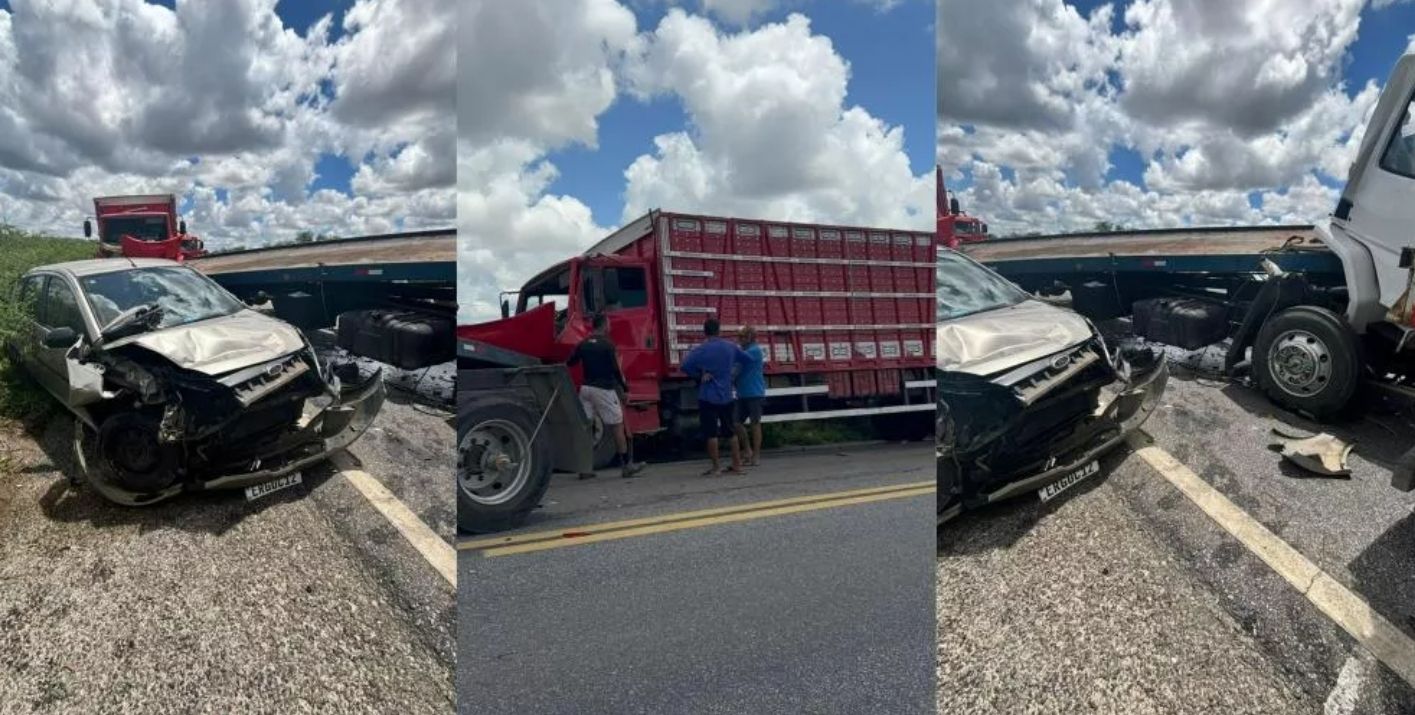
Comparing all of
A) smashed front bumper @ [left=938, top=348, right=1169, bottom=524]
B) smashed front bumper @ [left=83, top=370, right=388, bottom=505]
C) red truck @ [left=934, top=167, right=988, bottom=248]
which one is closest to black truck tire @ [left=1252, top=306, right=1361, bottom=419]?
smashed front bumper @ [left=938, top=348, right=1169, bottom=524]

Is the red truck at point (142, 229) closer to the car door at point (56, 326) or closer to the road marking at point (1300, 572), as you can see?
the car door at point (56, 326)

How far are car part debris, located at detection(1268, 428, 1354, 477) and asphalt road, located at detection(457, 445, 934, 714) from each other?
0.88 metres

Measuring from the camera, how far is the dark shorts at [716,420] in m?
1.84

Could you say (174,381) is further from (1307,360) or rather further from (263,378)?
(1307,360)

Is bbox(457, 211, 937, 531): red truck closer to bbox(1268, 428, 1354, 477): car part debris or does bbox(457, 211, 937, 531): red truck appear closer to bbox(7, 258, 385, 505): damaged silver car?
bbox(7, 258, 385, 505): damaged silver car

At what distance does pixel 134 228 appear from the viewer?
7.48ft

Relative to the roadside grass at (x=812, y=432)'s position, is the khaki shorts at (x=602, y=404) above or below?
above

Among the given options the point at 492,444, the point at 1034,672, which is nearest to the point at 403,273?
the point at 492,444

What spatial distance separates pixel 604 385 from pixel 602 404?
48 millimetres

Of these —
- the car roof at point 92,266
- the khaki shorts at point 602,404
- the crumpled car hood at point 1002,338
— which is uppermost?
the car roof at point 92,266

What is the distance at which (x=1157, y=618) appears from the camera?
202cm

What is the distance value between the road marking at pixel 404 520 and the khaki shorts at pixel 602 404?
2.23 ft

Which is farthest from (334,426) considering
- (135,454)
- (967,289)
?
(967,289)

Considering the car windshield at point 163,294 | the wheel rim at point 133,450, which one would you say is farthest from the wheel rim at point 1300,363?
the wheel rim at point 133,450
